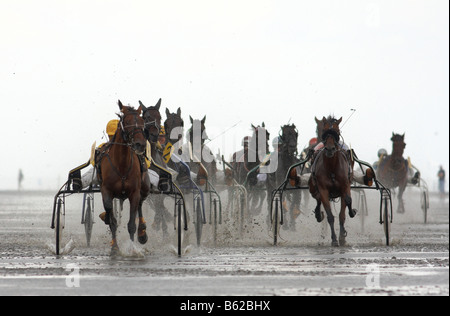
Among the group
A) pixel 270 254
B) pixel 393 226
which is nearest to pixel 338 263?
pixel 270 254

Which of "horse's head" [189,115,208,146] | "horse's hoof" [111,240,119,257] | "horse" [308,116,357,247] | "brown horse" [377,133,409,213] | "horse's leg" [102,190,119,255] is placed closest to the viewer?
"horse's leg" [102,190,119,255]

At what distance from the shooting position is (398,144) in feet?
113

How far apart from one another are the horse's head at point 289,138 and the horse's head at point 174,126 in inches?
122

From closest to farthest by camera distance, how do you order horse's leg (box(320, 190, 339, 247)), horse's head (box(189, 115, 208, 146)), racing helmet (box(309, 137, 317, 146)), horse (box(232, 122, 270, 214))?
horse's leg (box(320, 190, 339, 247)) → horse's head (box(189, 115, 208, 146)) → horse (box(232, 122, 270, 214)) → racing helmet (box(309, 137, 317, 146))

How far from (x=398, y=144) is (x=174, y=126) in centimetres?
1333

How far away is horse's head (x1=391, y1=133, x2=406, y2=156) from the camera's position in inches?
1352

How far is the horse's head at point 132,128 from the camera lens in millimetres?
16344

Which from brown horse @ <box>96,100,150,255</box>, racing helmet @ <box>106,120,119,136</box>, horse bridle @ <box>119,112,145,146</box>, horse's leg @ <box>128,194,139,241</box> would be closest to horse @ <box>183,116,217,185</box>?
racing helmet @ <box>106,120,119,136</box>

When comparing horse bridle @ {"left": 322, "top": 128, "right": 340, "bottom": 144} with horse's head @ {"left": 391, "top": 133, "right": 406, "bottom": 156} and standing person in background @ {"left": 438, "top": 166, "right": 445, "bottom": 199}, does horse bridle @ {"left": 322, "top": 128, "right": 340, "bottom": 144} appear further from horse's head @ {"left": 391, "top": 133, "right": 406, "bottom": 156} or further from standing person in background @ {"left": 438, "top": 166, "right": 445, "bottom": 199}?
standing person in background @ {"left": 438, "top": 166, "right": 445, "bottom": 199}

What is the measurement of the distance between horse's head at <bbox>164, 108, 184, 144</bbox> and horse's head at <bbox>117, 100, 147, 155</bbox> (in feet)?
18.1

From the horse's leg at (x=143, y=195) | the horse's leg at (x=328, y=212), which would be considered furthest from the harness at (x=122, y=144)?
the horse's leg at (x=328, y=212)

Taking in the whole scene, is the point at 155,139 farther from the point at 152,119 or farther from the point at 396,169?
the point at 396,169

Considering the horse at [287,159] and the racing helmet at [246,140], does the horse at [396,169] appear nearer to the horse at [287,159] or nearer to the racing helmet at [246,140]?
the racing helmet at [246,140]

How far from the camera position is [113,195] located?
17.4m
